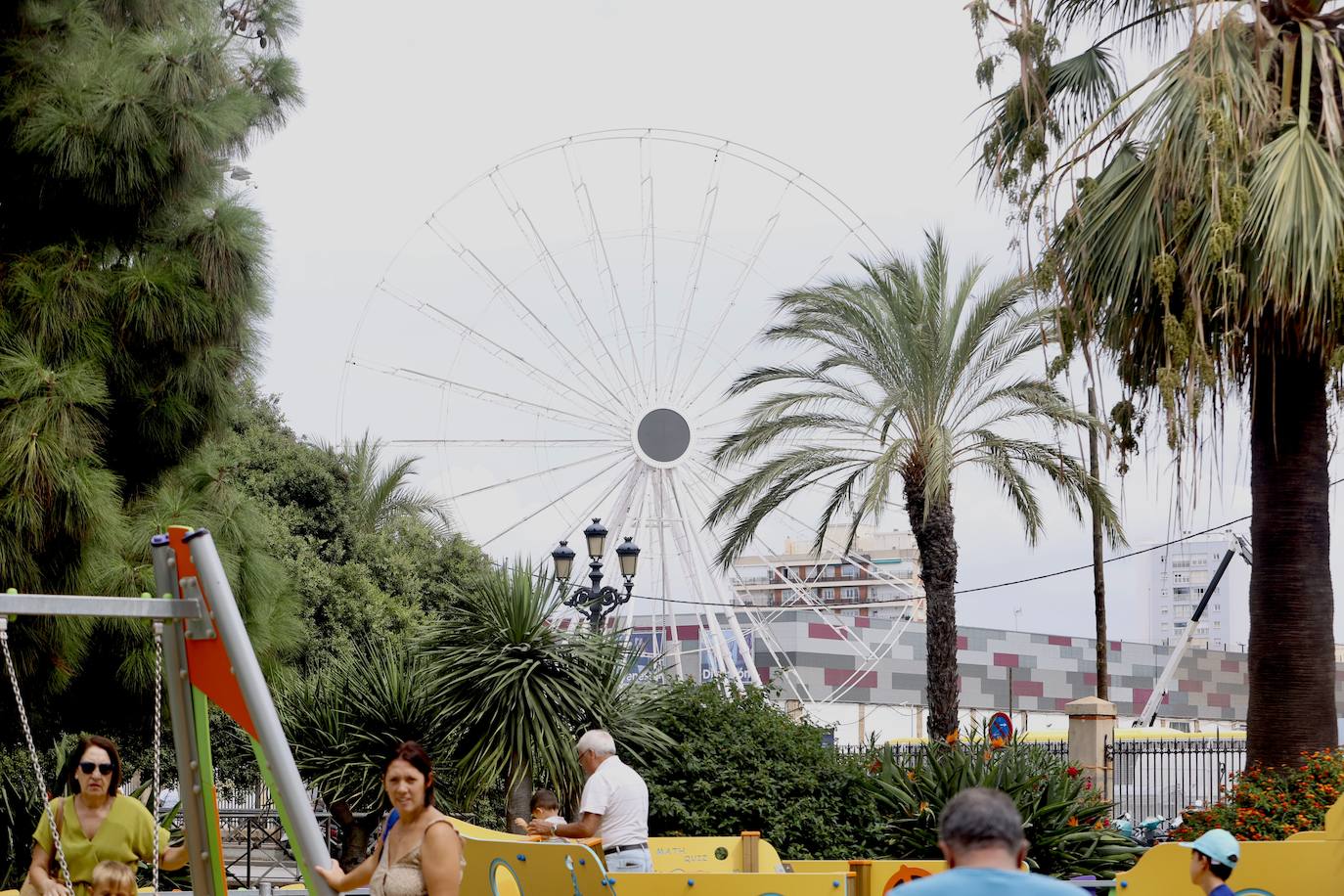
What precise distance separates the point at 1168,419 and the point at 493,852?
6.62 metres

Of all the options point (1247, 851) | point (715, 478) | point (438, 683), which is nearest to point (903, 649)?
point (715, 478)

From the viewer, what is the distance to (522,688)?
574 inches

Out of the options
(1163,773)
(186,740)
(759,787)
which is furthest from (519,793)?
(1163,773)

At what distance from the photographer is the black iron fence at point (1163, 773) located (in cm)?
2428

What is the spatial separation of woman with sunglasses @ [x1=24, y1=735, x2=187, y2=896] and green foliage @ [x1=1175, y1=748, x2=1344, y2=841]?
10.2 metres

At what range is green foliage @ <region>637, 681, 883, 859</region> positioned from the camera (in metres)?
14.6

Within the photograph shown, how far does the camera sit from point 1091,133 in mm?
13094

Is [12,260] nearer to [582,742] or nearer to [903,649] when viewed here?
[582,742]

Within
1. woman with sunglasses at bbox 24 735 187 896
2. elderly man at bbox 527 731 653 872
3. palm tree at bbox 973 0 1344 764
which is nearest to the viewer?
woman with sunglasses at bbox 24 735 187 896

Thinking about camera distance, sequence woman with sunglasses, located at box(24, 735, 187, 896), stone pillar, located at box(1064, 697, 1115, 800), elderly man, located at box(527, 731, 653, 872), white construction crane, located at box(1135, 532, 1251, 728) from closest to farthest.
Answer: woman with sunglasses, located at box(24, 735, 187, 896), elderly man, located at box(527, 731, 653, 872), stone pillar, located at box(1064, 697, 1115, 800), white construction crane, located at box(1135, 532, 1251, 728)

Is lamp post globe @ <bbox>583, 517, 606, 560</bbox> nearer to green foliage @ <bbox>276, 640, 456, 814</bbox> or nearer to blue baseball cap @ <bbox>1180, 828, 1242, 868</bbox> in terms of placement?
green foliage @ <bbox>276, 640, 456, 814</bbox>

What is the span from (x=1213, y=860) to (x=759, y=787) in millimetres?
8769

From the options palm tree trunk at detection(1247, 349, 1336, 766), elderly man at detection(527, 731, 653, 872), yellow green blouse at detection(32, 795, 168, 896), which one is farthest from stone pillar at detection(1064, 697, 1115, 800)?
yellow green blouse at detection(32, 795, 168, 896)

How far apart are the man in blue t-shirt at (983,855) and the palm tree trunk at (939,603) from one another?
18.3 m
